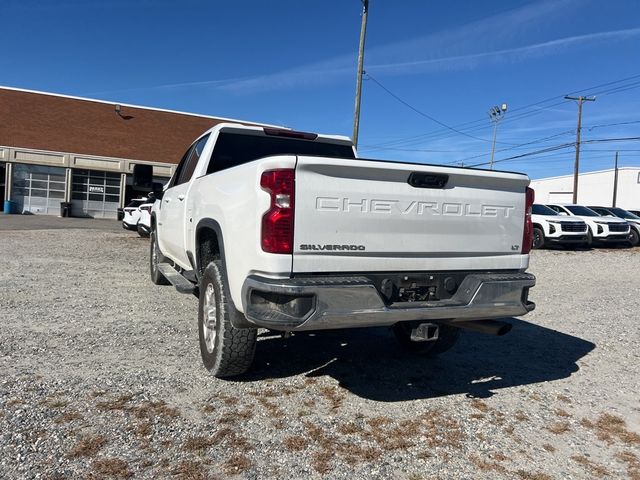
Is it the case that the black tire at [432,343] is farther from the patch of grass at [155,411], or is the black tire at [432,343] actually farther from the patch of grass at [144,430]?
the patch of grass at [144,430]

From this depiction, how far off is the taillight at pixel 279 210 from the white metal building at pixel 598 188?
63518 millimetres

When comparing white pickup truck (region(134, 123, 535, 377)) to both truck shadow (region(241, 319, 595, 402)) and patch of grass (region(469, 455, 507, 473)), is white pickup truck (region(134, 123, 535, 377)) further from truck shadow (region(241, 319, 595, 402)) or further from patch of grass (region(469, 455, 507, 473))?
patch of grass (region(469, 455, 507, 473))

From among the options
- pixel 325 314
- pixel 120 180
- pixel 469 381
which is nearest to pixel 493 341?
pixel 469 381

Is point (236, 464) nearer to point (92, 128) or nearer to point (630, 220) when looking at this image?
point (630, 220)

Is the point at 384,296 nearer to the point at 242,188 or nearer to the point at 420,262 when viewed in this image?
the point at 420,262

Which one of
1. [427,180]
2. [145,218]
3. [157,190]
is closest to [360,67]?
[145,218]

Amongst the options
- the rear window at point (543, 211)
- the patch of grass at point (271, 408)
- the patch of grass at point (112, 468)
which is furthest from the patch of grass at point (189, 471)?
the rear window at point (543, 211)

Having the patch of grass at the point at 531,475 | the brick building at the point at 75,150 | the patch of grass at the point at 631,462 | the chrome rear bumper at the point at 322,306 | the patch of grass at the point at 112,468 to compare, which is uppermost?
the brick building at the point at 75,150

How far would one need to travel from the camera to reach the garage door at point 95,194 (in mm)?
33250

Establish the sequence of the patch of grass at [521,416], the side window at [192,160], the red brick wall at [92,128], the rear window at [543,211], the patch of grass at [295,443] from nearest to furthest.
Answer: the patch of grass at [295,443] → the patch of grass at [521,416] → the side window at [192,160] → the rear window at [543,211] → the red brick wall at [92,128]

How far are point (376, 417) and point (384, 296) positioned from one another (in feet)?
2.92

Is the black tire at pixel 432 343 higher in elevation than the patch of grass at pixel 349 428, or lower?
higher

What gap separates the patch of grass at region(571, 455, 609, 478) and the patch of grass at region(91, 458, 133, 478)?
2645 millimetres

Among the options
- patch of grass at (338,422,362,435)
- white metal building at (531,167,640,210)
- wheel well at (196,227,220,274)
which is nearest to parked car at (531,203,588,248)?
wheel well at (196,227,220,274)
